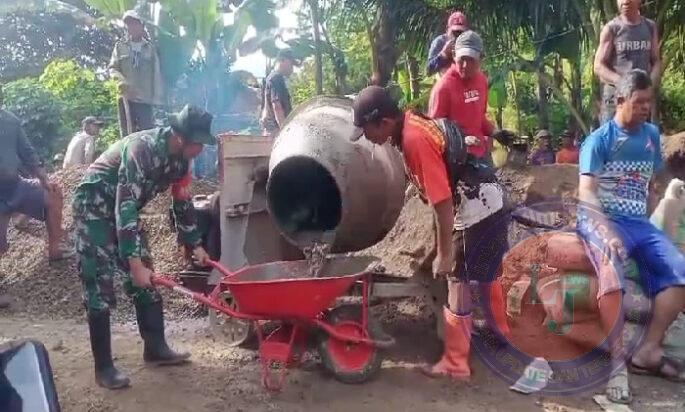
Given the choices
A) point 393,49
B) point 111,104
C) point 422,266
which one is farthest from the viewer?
point 111,104

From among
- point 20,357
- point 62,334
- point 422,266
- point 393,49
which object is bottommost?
point 62,334

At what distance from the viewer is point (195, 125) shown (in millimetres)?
4223

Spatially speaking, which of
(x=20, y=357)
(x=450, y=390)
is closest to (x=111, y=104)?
(x=450, y=390)

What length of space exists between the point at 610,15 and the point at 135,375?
6343 mm

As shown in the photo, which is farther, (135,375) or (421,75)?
(421,75)

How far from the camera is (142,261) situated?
14.5 ft

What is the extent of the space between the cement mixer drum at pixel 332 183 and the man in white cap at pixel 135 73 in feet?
12.0

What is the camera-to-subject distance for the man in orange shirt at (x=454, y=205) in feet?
13.6

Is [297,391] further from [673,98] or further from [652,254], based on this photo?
[673,98]

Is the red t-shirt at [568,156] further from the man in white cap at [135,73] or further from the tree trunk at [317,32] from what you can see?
the man in white cap at [135,73]

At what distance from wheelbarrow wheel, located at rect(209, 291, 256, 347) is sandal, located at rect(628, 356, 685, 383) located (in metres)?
2.42

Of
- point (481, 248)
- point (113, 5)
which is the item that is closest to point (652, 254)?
point (481, 248)

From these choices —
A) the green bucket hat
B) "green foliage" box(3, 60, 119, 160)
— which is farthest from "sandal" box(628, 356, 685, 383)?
"green foliage" box(3, 60, 119, 160)

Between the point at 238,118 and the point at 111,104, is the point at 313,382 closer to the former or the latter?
the point at 238,118
